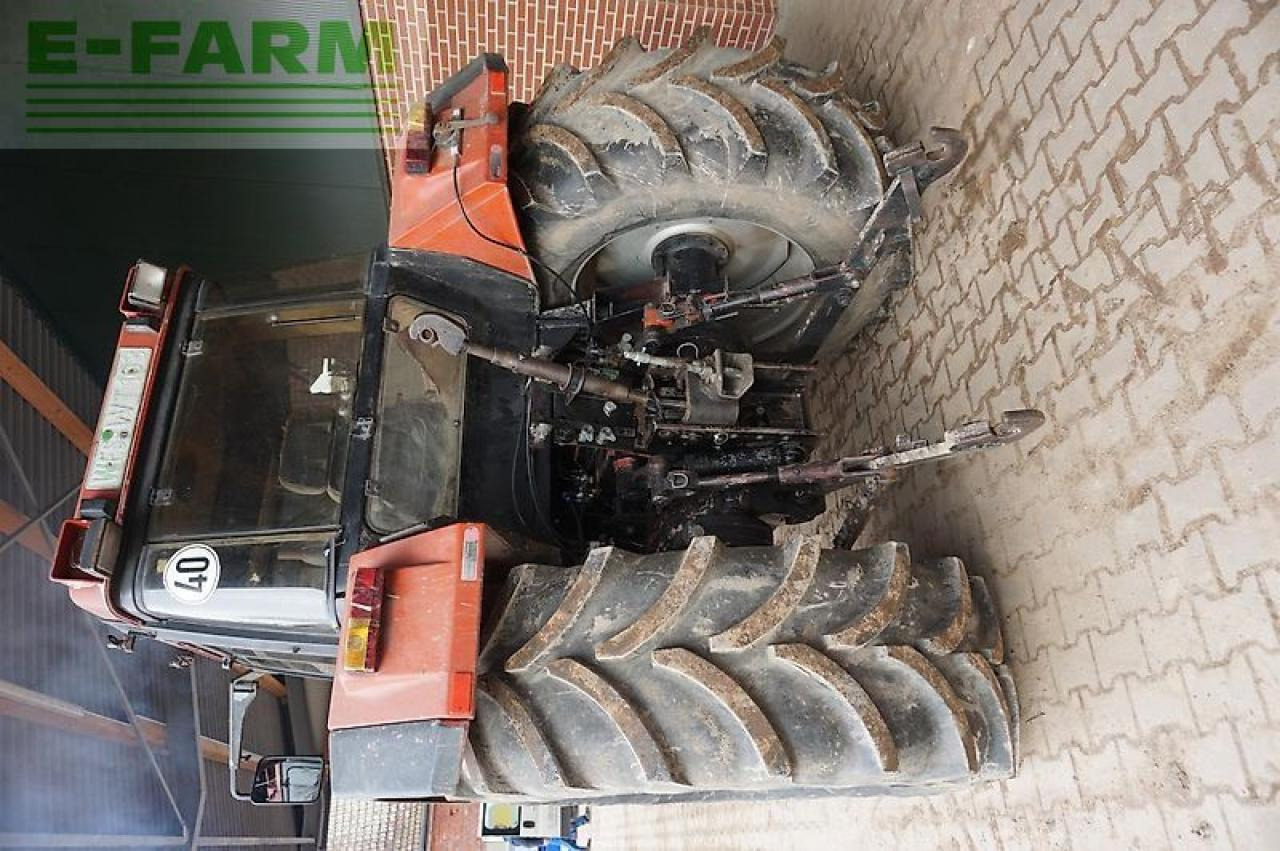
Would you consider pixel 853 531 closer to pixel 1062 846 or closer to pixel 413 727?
pixel 1062 846

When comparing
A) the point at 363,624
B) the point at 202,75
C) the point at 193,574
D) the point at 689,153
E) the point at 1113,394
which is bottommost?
the point at 363,624

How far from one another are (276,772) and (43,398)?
3.06 meters

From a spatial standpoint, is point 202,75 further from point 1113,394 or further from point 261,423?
point 1113,394

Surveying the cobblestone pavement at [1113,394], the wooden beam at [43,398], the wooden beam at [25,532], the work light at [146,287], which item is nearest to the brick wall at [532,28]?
the cobblestone pavement at [1113,394]

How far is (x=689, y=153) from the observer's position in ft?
8.65

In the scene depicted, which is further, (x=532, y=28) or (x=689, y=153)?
(x=532, y=28)

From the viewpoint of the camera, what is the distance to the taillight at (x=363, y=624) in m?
1.97

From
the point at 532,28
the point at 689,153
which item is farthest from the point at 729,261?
the point at 532,28

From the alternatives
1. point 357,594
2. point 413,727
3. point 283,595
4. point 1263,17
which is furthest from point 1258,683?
point 283,595

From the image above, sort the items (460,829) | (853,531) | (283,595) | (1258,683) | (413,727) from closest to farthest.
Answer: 1. (1258,683)
2. (413,727)
3. (283,595)
4. (853,531)
5. (460,829)

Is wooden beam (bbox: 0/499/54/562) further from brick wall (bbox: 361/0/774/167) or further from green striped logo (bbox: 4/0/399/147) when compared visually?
brick wall (bbox: 361/0/774/167)

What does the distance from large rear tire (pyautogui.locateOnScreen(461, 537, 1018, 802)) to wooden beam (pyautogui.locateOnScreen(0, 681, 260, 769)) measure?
6.64 ft

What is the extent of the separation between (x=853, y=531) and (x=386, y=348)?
1.48 meters

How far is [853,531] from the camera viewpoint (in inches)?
106
